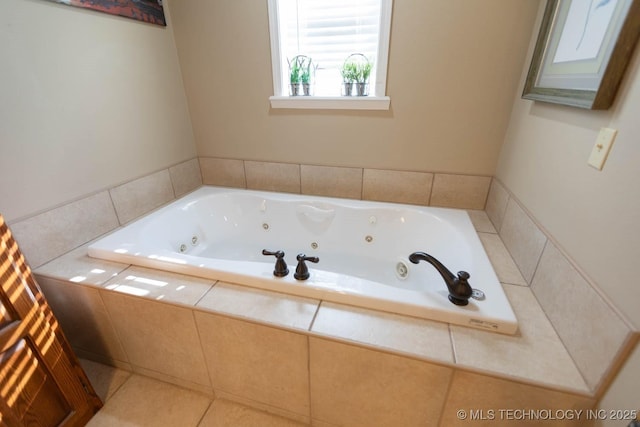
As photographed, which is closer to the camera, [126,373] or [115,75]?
[126,373]

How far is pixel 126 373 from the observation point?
1367mm

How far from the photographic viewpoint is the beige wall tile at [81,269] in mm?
1191

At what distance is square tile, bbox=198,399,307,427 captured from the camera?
1161 millimetres

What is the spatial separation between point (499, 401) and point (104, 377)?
166 cm

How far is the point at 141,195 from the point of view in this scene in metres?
1.71

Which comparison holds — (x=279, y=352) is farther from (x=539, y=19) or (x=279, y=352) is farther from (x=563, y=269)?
(x=539, y=19)

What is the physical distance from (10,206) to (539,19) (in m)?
2.42

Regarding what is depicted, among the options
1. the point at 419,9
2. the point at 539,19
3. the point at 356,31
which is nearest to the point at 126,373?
the point at 356,31

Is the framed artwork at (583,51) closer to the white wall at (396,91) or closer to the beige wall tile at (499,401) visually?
the white wall at (396,91)

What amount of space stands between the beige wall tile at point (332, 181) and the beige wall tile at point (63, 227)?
116cm

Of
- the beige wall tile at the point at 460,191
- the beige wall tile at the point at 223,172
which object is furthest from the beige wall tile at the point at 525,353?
the beige wall tile at the point at 223,172

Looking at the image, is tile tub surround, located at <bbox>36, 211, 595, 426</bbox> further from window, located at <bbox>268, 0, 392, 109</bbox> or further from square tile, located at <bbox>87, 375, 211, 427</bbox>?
window, located at <bbox>268, 0, 392, 109</bbox>

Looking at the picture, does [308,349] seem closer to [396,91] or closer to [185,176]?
[396,91]

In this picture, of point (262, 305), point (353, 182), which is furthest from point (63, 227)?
point (353, 182)
